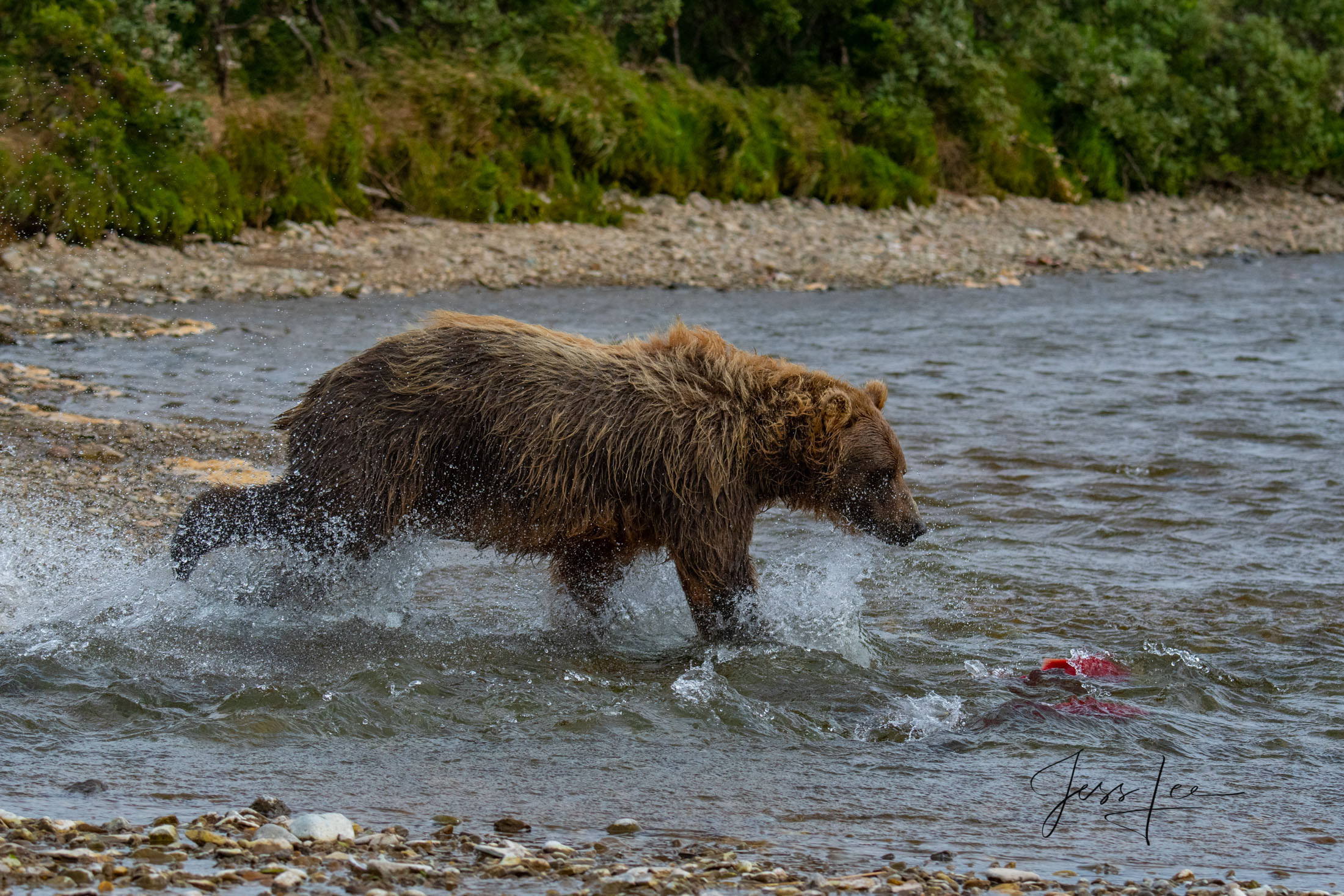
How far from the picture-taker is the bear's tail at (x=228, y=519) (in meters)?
5.66

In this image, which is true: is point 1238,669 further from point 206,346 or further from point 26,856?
point 206,346

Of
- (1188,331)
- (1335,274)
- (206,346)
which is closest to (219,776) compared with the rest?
(206,346)

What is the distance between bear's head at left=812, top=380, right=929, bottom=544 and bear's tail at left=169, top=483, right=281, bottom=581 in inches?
91.2

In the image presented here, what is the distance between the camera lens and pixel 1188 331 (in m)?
16.9

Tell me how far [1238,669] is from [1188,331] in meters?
11.9

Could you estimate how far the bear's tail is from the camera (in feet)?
18.6

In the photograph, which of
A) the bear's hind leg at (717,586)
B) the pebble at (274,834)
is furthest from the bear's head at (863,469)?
the pebble at (274,834)

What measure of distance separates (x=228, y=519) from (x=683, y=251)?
14.9 metres

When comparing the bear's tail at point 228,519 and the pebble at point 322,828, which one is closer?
the pebble at point 322,828

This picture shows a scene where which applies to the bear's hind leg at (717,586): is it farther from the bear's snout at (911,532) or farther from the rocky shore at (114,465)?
the rocky shore at (114,465)

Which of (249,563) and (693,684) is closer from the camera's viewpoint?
(693,684)

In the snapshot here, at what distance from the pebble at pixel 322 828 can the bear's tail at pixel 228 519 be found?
2161 millimetres

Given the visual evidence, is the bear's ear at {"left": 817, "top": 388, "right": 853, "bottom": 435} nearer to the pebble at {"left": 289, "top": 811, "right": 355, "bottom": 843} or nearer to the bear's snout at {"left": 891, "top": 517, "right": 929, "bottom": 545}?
the bear's snout at {"left": 891, "top": 517, "right": 929, "bottom": 545}
